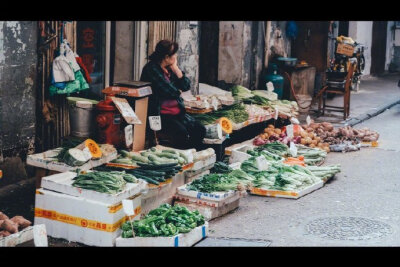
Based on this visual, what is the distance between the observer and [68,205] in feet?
24.8

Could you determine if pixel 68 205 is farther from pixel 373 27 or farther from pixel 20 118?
pixel 373 27

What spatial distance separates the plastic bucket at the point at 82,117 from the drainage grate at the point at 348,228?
3.18 m

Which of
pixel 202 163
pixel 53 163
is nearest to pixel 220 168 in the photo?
pixel 202 163

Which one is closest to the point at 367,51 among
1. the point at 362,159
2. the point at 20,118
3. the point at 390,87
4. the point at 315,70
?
the point at 390,87

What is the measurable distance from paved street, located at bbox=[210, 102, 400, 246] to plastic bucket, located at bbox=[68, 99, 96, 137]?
2.22 metres

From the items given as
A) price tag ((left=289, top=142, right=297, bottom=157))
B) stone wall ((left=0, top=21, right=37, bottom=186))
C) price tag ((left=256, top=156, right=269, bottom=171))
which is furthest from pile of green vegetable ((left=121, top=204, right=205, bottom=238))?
price tag ((left=289, top=142, right=297, bottom=157))

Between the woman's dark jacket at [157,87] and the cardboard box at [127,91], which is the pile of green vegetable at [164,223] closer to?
the cardboard box at [127,91]

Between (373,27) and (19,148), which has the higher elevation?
(373,27)

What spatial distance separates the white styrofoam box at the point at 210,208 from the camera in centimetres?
→ 854

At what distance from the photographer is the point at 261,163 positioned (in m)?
10.4

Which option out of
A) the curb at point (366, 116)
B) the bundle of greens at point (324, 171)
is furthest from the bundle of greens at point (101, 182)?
the curb at point (366, 116)

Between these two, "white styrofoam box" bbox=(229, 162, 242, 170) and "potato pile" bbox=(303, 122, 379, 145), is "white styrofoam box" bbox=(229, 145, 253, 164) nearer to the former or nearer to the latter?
"white styrofoam box" bbox=(229, 162, 242, 170)

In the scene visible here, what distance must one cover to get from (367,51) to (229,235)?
2000cm

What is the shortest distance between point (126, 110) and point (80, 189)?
81.6 inches
